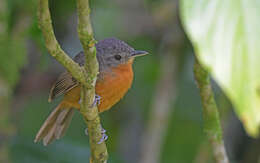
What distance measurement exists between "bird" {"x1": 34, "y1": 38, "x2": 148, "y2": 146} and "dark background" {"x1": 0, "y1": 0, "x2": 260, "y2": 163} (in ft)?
1.06

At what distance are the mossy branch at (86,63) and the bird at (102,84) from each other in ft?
3.30


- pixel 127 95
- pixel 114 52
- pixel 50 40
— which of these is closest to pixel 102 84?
pixel 114 52

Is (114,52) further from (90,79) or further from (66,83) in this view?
(90,79)

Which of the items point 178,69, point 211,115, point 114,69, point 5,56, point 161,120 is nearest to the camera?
point 211,115

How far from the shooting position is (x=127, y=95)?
17.7 feet

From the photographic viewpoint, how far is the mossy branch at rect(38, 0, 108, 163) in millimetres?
1683

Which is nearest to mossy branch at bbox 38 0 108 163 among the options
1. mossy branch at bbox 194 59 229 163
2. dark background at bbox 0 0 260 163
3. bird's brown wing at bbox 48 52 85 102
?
mossy branch at bbox 194 59 229 163

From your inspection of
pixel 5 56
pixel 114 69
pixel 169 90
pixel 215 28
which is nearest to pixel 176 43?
pixel 169 90

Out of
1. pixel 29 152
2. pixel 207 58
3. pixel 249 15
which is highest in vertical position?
pixel 249 15

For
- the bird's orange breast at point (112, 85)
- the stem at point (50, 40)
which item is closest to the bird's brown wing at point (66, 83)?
the bird's orange breast at point (112, 85)

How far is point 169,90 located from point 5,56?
1672 millimetres

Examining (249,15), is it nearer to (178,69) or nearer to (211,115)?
(211,115)

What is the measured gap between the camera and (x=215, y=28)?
4.33ft

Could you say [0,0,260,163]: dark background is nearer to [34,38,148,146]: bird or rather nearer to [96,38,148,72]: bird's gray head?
[34,38,148,146]: bird
